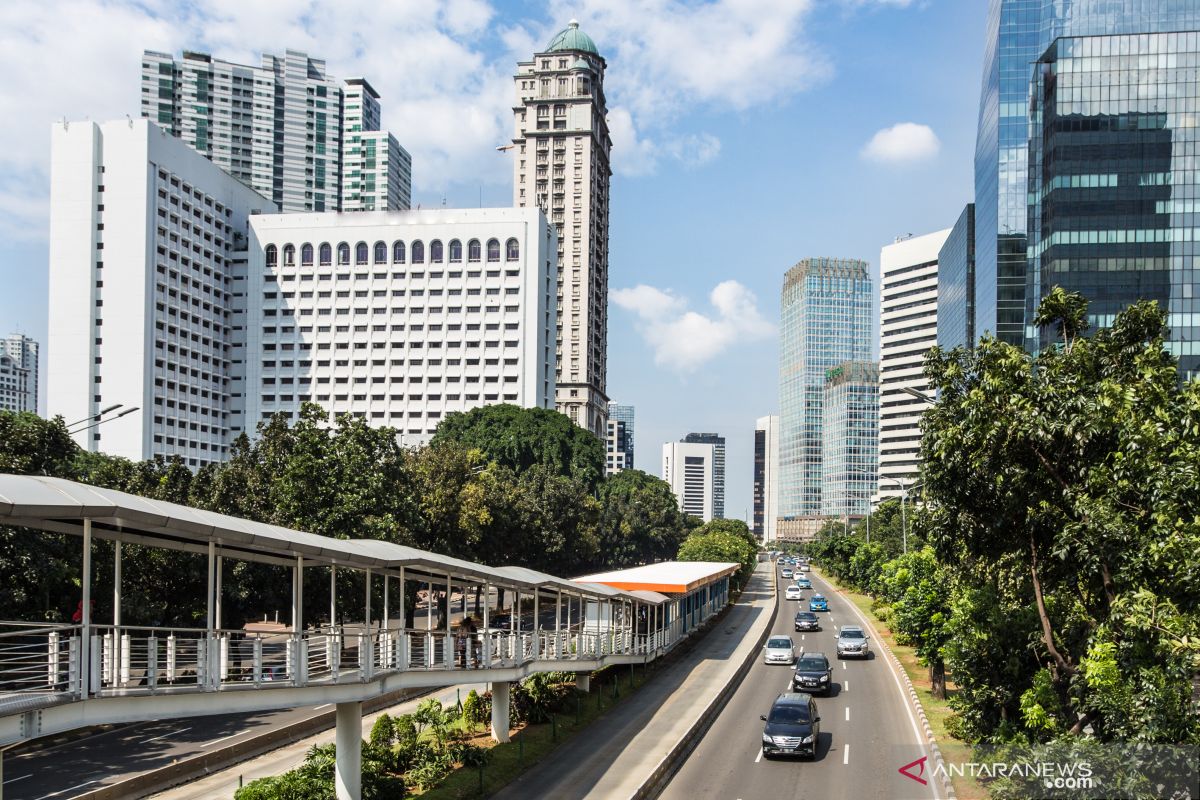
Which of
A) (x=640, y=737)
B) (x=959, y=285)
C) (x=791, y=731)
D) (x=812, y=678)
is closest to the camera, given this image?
(x=791, y=731)

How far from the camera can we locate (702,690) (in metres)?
37.8

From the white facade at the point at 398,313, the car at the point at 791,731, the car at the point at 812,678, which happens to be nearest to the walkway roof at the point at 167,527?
the car at the point at 791,731

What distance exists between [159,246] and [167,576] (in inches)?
3998

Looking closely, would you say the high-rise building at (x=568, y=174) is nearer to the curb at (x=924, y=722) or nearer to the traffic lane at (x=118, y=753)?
the curb at (x=924, y=722)

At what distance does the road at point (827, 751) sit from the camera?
2407 cm

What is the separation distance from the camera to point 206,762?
2723 cm

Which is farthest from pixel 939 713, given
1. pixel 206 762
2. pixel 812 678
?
pixel 206 762

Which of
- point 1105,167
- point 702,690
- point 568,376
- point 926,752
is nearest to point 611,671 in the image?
point 702,690

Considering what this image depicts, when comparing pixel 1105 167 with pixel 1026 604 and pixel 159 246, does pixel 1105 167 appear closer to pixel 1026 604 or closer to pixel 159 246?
pixel 1026 604

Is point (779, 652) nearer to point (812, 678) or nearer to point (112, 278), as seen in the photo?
point (812, 678)

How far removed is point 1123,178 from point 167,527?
3627 inches

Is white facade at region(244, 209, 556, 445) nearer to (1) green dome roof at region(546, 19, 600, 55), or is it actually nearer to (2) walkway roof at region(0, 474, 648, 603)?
(1) green dome roof at region(546, 19, 600, 55)

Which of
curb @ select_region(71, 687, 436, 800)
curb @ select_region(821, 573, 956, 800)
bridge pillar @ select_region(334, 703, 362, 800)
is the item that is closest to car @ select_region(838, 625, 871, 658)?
curb @ select_region(821, 573, 956, 800)

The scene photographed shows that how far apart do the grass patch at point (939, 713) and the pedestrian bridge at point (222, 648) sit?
11.3 m
